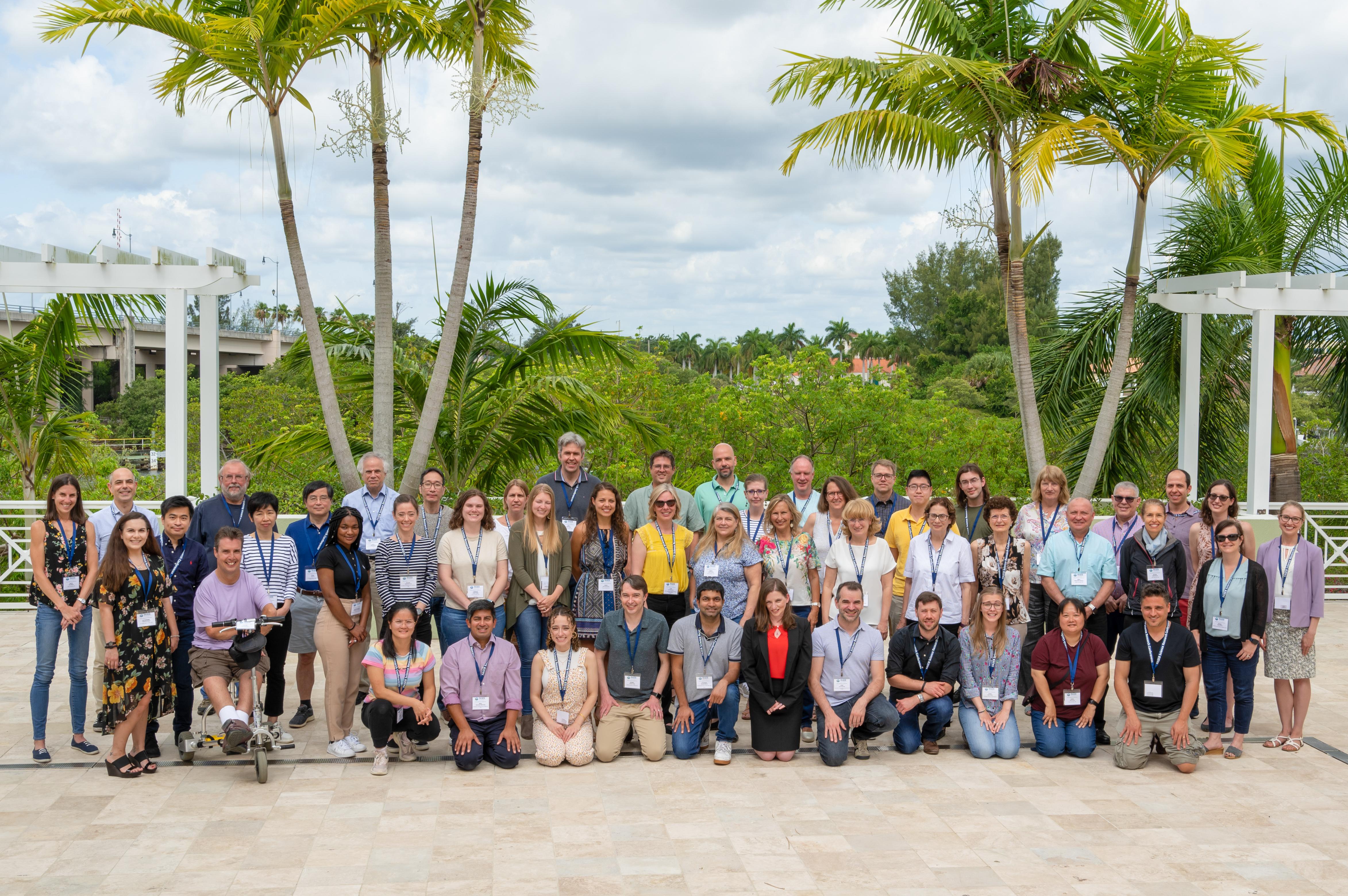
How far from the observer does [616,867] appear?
476 centimetres

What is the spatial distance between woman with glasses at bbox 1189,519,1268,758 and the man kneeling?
18.0ft

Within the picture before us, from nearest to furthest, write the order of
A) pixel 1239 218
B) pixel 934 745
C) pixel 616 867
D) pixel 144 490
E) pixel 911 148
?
pixel 616 867, pixel 934 745, pixel 911 148, pixel 1239 218, pixel 144 490

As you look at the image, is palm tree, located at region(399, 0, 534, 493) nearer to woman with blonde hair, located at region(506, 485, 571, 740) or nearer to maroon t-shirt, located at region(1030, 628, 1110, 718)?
woman with blonde hair, located at region(506, 485, 571, 740)

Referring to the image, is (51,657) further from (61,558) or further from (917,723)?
(917,723)

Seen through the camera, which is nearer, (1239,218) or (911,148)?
(911,148)

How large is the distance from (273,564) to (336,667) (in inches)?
28.2

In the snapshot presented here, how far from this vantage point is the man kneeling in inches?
237

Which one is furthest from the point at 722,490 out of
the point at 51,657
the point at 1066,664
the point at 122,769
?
the point at 51,657

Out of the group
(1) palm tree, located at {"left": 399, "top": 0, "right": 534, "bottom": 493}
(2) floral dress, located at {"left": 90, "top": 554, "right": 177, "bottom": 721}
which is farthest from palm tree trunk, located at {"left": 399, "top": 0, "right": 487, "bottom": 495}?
(2) floral dress, located at {"left": 90, "top": 554, "right": 177, "bottom": 721}

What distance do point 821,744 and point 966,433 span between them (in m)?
9.14

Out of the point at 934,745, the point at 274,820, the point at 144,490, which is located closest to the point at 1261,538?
the point at 934,745

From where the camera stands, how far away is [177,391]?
10.3 meters

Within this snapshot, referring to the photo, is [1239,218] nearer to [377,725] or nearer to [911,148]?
[911,148]

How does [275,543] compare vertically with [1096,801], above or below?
above
